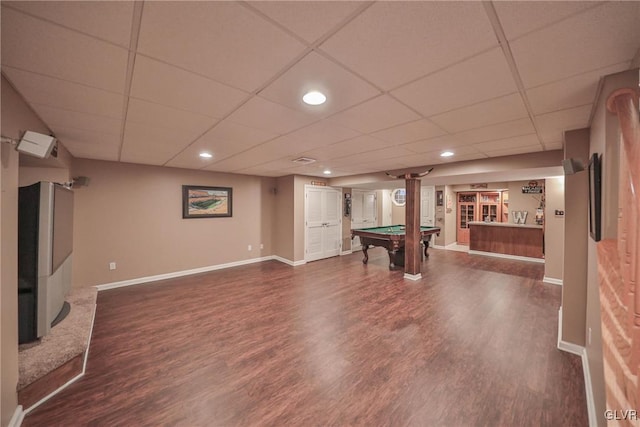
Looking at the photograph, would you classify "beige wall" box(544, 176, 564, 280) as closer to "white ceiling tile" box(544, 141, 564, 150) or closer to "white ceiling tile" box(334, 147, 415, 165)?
"white ceiling tile" box(544, 141, 564, 150)

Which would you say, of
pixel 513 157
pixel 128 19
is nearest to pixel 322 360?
pixel 128 19

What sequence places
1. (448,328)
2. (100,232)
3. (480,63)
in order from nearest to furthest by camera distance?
1. (480,63)
2. (448,328)
3. (100,232)

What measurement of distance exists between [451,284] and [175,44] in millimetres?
5060

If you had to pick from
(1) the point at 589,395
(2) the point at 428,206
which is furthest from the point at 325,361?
(2) the point at 428,206

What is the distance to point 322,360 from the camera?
232cm

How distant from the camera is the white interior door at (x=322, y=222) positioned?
6.41m

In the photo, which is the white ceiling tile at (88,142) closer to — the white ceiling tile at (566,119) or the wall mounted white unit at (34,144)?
the wall mounted white unit at (34,144)

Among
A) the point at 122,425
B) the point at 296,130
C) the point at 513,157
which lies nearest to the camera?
the point at 122,425

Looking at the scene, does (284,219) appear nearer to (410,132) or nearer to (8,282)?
(410,132)

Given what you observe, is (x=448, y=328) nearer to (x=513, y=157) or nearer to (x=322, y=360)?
(x=322, y=360)

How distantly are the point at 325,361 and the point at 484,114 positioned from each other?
2602 mm

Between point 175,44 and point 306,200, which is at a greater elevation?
point 175,44

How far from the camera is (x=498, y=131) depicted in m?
2.53

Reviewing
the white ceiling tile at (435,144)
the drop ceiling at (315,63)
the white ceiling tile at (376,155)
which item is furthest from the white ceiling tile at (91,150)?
the white ceiling tile at (435,144)
